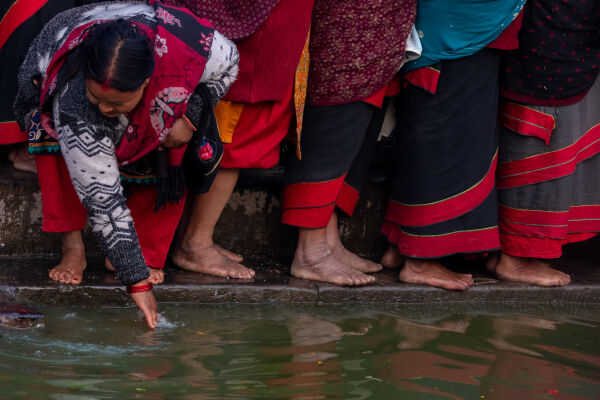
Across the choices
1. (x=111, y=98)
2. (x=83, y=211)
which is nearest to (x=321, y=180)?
(x=83, y=211)

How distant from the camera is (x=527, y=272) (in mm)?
4211

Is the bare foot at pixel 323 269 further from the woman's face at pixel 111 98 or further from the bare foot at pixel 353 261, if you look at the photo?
the woman's face at pixel 111 98

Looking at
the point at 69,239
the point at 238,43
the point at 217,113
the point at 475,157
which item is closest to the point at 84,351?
the point at 69,239

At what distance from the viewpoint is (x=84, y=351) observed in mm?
2996

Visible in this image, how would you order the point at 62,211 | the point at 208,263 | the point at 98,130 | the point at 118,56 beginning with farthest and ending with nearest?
the point at 208,263
the point at 62,211
the point at 98,130
the point at 118,56

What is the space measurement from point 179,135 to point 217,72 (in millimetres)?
280

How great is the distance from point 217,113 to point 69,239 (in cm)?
81

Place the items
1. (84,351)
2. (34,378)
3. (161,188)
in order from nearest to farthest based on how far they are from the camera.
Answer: (34,378), (84,351), (161,188)

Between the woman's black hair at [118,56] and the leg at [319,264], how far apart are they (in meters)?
1.41

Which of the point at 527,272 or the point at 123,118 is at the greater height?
the point at 123,118

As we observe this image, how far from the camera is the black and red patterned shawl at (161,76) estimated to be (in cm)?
303

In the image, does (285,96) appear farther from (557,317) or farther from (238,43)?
(557,317)

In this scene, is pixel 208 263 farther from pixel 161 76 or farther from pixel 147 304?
pixel 161 76

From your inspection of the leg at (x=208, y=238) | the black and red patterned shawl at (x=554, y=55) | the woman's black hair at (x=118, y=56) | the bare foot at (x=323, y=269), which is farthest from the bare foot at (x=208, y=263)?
the black and red patterned shawl at (x=554, y=55)
